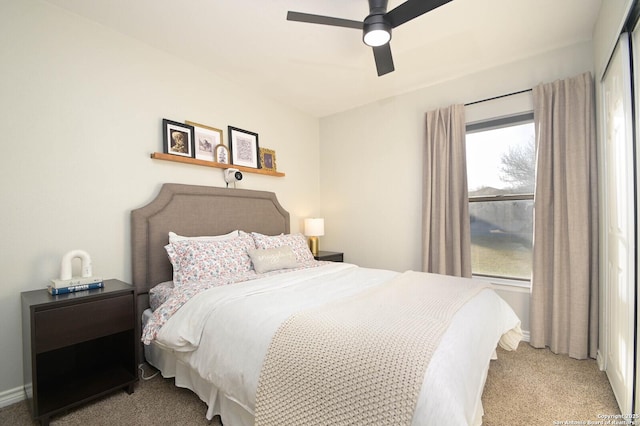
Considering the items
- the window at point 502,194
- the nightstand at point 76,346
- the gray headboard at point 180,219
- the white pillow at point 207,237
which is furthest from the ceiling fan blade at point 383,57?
the nightstand at point 76,346

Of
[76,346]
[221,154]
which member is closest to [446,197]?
[221,154]

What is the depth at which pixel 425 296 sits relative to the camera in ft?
5.90

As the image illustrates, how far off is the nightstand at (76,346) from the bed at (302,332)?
234mm

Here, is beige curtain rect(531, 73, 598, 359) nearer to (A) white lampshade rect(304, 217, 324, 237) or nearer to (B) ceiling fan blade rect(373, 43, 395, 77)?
(B) ceiling fan blade rect(373, 43, 395, 77)

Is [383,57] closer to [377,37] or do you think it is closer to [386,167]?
[377,37]

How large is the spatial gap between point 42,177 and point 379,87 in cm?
319

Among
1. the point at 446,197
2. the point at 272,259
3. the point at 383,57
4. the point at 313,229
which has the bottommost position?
the point at 272,259

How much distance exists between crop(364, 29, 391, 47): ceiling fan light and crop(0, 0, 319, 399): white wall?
1798 mm

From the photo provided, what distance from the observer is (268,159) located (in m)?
3.64

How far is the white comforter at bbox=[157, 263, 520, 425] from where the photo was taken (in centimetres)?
103

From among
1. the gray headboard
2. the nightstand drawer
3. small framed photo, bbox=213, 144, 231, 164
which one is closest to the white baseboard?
the nightstand drawer

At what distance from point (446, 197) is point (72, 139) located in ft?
10.9

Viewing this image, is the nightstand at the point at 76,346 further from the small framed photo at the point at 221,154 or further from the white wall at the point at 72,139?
the small framed photo at the point at 221,154

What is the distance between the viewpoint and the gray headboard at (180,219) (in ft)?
8.02
